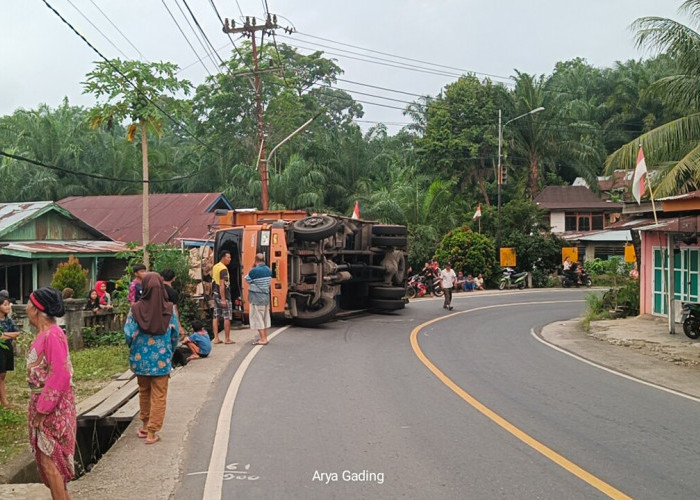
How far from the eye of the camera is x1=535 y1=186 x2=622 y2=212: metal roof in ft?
163

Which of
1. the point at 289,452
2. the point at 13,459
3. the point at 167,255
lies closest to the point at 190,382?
the point at 13,459

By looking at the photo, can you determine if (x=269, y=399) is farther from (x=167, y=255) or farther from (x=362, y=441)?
(x=167, y=255)

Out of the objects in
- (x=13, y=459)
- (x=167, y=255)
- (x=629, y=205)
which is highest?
(x=629, y=205)

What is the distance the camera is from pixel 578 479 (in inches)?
255

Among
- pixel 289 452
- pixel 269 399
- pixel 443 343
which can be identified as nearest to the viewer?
pixel 289 452

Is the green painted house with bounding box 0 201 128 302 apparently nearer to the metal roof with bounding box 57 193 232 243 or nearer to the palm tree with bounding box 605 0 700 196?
the metal roof with bounding box 57 193 232 243

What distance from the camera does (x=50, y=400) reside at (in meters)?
5.71

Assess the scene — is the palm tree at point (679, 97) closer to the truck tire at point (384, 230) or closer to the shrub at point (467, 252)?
the truck tire at point (384, 230)

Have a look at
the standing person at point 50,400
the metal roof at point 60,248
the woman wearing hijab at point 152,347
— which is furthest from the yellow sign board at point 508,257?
the standing person at point 50,400

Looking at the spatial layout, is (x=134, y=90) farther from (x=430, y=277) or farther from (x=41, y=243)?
(x=430, y=277)

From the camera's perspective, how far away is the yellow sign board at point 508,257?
3884cm

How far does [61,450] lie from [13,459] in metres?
2.74

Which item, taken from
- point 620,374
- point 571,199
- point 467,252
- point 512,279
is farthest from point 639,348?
point 571,199

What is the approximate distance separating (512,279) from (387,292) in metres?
19.2
